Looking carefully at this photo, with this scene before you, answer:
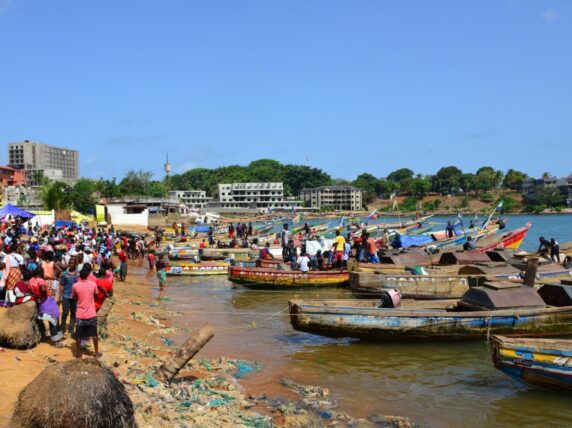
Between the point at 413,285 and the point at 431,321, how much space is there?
5.19 metres

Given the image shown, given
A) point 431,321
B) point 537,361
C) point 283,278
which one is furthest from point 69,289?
point 283,278

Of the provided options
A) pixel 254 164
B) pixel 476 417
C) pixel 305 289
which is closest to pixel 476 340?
pixel 476 417

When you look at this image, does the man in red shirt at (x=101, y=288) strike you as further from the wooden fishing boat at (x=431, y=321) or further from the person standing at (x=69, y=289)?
the wooden fishing boat at (x=431, y=321)

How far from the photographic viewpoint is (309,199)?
508 feet

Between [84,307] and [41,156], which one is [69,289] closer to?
[84,307]

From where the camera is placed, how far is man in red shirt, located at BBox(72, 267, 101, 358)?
10148 millimetres

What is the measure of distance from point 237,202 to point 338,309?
128139 millimetres

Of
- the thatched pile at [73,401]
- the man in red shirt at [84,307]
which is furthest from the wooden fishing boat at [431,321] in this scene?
the thatched pile at [73,401]

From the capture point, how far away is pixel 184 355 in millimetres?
10391

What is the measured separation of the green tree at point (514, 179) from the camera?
149 meters

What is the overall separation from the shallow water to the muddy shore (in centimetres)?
52

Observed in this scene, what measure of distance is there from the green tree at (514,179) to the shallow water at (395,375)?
5687 inches

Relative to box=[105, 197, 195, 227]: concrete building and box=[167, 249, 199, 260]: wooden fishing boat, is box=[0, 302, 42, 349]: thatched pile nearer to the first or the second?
box=[167, 249, 199, 260]: wooden fishing boat

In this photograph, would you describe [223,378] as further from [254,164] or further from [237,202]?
[254,164]
